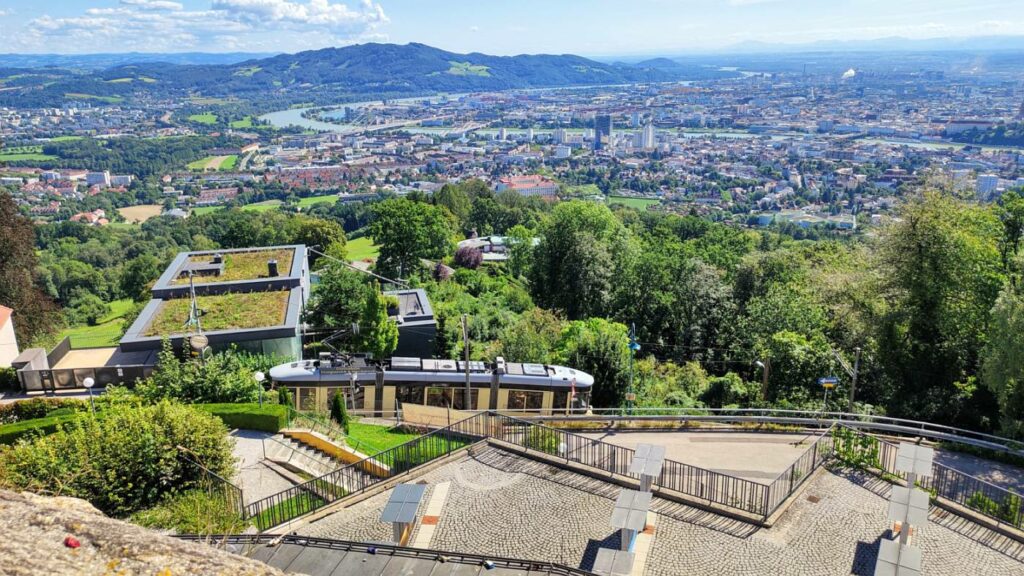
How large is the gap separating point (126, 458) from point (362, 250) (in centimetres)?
5667

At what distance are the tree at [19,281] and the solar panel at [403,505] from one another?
28.2 metres

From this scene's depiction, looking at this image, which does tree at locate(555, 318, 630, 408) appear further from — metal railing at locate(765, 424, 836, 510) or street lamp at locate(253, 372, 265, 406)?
street lamp at locate(253, 372, 265, 406)

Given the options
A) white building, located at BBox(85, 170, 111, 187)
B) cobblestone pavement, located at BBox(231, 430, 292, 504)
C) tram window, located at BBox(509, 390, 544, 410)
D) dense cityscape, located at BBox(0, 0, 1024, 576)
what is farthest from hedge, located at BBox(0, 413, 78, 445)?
white building, located at BBox(85, 170, 111, 187)

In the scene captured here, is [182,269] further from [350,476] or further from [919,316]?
[919,316]

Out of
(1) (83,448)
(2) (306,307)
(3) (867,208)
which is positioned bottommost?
(3) (867,208)

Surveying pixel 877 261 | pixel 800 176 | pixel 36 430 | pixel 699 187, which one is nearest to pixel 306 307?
pixel 36 430

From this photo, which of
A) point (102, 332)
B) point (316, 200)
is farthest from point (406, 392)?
point (316, 200)

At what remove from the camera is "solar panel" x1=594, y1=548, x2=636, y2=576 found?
32.8ft

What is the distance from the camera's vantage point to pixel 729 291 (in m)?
37.9

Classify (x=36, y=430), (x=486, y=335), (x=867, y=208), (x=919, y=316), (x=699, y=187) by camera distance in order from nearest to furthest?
(x=36, y=430), (x=919, y=316), (x=486, y=335), (x=867, y=208), (x=699, y=187)

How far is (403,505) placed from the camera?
11.1 m

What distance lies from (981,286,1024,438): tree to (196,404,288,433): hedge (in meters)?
18.1

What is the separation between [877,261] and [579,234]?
1980 cm

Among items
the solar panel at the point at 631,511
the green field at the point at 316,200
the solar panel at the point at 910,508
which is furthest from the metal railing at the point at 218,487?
the green field at the point at 316,200
